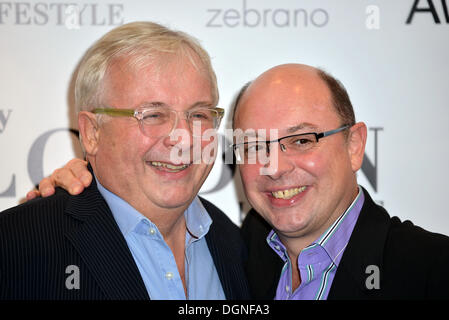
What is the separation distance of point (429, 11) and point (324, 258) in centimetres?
196

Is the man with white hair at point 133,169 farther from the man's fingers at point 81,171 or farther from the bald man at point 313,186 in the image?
the bald man at point 313,186

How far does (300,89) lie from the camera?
2020mm

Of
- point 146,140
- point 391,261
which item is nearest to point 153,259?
point 146,140

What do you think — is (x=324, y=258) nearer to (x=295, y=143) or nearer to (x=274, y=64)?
(x=295, y=143)

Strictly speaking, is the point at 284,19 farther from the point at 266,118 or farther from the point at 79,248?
the point at 79,248

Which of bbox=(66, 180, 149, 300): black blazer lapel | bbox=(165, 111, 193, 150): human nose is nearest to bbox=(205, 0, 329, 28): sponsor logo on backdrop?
bbox=(165, 111, 193, 150): human nose

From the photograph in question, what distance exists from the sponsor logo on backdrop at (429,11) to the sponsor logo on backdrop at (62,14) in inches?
77.4

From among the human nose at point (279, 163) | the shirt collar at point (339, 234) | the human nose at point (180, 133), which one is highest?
the human nose at point (180, 133)

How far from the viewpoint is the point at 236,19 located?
2857 mm

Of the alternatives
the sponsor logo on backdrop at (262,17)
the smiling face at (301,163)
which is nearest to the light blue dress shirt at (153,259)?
the smiling face at (301,163)

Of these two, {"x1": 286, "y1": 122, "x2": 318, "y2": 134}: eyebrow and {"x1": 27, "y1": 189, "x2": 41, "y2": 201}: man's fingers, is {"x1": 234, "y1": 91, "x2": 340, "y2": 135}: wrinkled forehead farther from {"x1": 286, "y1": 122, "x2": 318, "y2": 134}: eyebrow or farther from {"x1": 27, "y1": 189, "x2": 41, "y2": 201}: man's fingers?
A: {"x1": 27, "y1": 189, "x2": 41, "y2": 201}: man's fingers

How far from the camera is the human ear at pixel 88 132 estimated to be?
6.33 feet
